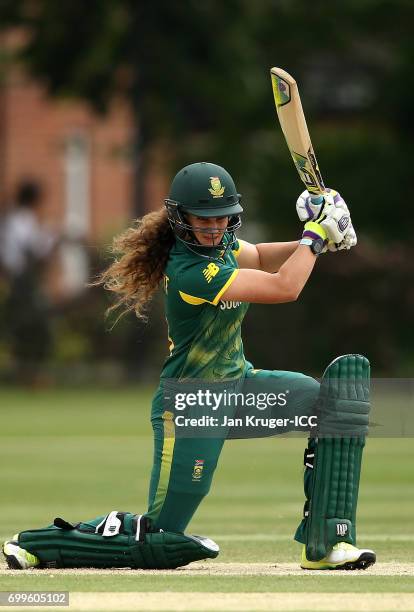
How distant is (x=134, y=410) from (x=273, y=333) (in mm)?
4293

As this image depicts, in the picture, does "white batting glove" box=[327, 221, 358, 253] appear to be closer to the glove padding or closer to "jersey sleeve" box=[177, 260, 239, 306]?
the glove padding

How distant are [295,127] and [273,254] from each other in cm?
56

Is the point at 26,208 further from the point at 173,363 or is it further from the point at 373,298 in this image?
the point at 173,363

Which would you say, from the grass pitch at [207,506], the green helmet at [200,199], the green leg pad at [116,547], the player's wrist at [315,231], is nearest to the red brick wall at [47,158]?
the grass pitch at [207,506]

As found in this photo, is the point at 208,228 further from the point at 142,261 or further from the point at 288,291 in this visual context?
the point at 288,291

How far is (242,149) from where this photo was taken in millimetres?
21125

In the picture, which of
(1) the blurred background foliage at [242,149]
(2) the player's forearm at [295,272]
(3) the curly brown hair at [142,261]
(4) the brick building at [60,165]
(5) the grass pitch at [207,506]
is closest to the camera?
(5) the grass pitch at [207,506]

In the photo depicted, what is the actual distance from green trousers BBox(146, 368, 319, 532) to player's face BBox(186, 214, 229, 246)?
0.57m

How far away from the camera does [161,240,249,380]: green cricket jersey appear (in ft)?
21.0

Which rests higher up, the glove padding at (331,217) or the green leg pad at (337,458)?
the glove padding at (331,217)

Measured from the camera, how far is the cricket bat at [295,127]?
261 inches

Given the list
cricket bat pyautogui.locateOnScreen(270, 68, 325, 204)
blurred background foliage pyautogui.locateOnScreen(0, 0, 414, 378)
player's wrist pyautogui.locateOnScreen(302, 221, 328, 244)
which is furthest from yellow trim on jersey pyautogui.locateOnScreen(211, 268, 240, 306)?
blurred background foliage pyautogui.locateOnScreen(0, 0, 414, 378)

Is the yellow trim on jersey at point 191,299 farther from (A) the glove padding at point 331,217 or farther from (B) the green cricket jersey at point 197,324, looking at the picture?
(A) the glove padding at point 331,217

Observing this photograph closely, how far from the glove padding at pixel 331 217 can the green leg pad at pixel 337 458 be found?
458 mm
